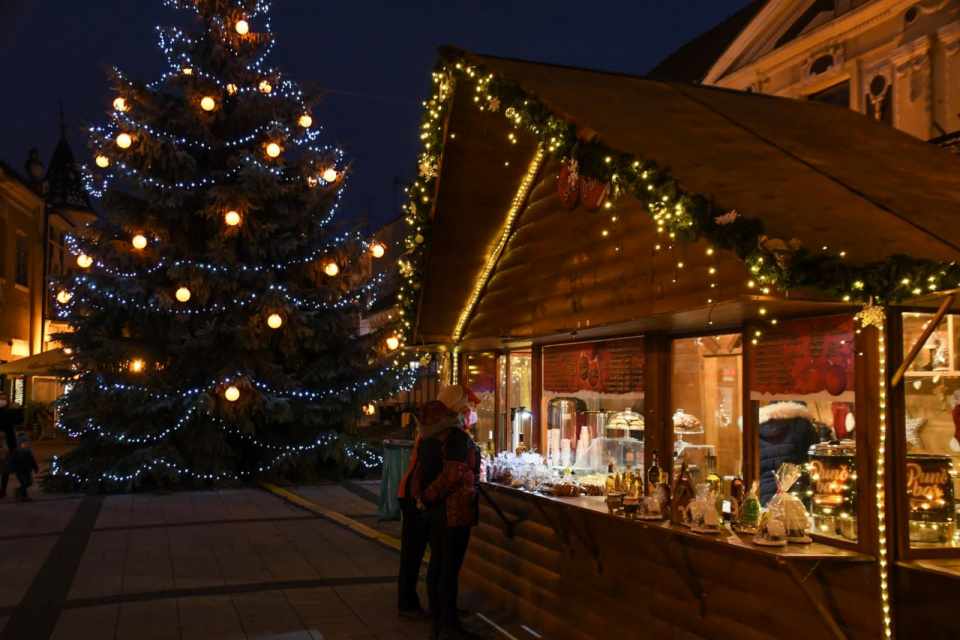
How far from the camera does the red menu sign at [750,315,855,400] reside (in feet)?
15.6

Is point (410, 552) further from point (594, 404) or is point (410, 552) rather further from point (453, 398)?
point (594, 404)

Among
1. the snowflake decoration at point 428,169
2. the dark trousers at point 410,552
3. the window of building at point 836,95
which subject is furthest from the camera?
the window of building at point 836,95

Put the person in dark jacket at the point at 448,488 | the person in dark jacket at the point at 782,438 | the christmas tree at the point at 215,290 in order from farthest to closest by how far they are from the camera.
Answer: the christmas tree at the point at 215,290, the person in dark jacket at the point at 448,488, the person in dark jacket at the point at 782,438

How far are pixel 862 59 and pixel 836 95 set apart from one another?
0.81m

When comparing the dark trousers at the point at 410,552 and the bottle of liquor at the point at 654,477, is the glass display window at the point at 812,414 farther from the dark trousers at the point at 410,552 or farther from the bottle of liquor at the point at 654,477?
the dark trousers at the point at 410,552

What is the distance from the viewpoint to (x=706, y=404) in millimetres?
6363

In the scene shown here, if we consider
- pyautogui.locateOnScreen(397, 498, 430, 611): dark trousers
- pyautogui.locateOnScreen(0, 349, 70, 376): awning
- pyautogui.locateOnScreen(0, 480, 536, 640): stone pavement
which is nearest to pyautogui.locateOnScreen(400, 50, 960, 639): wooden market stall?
pyautogui.locateOnScreen(397, 498, 430, 611): dark trousers

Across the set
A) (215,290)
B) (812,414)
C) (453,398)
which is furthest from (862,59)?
(215,290)

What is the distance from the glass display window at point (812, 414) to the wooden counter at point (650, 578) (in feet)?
1.03

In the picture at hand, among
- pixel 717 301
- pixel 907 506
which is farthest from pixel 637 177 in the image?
pixel 907 506

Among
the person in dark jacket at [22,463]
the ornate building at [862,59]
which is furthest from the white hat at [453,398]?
the person in dark jacket at [22,463]

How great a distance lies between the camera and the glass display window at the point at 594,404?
6.87 meters

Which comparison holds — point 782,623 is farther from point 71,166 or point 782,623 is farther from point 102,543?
point 71,166

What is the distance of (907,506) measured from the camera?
174 inches
